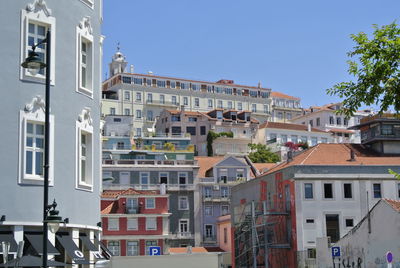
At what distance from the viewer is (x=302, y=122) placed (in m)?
153

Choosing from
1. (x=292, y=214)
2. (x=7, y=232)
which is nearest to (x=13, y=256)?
(x=7, y=232)

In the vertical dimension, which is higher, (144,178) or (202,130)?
(202,130)

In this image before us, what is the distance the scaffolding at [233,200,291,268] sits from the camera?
Answer: 58.7m

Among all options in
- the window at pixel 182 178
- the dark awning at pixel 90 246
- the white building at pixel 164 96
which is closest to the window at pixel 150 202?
the window at pixel 182 178

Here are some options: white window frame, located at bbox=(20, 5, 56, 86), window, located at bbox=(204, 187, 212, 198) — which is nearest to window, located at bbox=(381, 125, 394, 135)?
window, located at bbox=(204, 187, 212, 198)

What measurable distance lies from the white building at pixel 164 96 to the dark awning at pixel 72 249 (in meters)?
112

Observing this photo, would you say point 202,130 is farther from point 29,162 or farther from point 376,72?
point 376,72

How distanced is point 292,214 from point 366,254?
44.8 feet

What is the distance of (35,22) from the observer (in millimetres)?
23875

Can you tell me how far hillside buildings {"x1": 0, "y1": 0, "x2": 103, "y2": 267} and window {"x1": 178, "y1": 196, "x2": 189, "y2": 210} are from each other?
65.2 metres

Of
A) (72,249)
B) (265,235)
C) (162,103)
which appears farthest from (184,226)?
(72,249)

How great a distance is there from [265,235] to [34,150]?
38.0 m

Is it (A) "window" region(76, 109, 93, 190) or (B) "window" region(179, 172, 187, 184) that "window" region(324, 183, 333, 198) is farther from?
(B) "window" region(179, 172, 187, 184)

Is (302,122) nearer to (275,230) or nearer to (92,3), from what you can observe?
(275,230)
